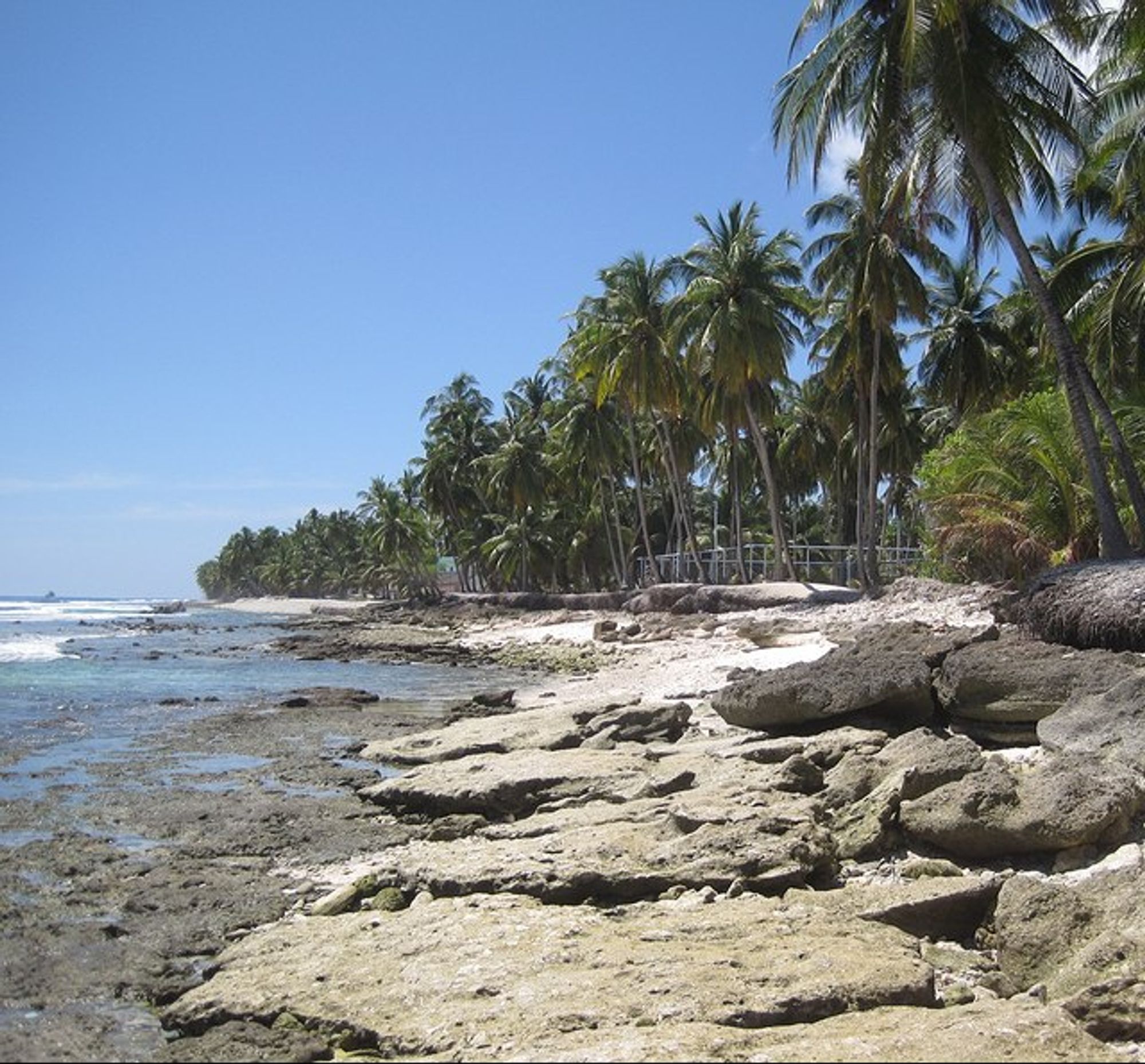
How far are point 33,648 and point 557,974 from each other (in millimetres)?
43274

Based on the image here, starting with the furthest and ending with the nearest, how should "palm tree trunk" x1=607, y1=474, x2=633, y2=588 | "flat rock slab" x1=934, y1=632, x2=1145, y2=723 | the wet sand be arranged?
"palm tree trunk" x1=607, y1=474, x2=633, y2=588 < "flat rock slab" x1=934, y1=632, x2=1145, y2=723 < the wet sand

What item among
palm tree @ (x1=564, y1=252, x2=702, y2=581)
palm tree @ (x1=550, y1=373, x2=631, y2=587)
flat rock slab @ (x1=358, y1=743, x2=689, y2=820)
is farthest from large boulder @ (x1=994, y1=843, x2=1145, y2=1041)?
palm tree @ (x1=550, y1=373, x2=631, y2=587)

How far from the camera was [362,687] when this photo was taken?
24094 millimetres

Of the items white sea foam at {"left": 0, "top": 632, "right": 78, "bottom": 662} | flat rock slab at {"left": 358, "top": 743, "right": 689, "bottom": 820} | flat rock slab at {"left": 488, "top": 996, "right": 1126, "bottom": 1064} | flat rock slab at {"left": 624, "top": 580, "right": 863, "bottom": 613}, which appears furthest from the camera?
white sea foam at {"left": 0, "top": 632, "right": 78, "bottom": 662}

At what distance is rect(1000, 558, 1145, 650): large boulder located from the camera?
9938 mm

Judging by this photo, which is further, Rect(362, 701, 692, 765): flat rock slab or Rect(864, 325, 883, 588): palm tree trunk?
Rect(864, 325, 883, 588): palm tree trunk

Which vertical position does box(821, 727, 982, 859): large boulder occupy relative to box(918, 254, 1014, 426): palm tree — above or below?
below

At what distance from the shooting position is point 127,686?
25406mm

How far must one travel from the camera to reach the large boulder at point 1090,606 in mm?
9938

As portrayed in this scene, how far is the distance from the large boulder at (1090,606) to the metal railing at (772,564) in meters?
19.8

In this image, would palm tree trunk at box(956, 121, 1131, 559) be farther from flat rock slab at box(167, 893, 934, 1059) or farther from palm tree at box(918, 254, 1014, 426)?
palm tree at box(918, 254, 1014, 426)

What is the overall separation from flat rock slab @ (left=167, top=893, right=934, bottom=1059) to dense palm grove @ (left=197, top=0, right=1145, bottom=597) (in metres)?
11.1

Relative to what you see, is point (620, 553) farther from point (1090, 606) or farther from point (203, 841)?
point (203, 841)

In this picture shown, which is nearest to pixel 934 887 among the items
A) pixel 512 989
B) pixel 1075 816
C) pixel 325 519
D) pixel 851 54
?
pixel 1075 816
